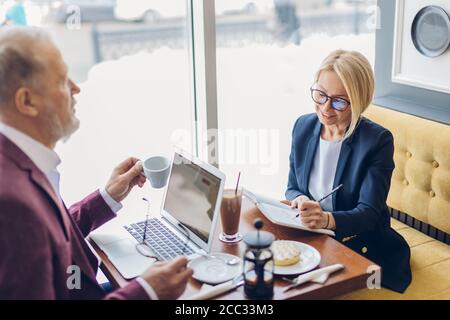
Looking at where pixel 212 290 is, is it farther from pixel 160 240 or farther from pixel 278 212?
pixel 278 212

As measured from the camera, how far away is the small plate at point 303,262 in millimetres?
1410

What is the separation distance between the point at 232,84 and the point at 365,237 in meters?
0.89

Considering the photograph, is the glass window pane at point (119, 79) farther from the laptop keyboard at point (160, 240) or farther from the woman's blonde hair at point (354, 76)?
the woman's blonde hair at point (354, 76)

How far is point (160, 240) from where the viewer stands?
1647mm

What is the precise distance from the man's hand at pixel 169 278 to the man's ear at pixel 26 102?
47cm

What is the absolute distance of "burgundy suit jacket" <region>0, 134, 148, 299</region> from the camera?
1.17 meters

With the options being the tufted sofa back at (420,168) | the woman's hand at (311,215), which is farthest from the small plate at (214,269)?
the tufted sofa back at (420,168)

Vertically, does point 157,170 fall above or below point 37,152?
below

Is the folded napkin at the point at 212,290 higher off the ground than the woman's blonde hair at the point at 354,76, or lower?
lower

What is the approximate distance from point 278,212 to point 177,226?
0.32m

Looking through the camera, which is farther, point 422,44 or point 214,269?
point 422,44

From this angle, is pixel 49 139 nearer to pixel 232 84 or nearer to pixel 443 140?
pixel 232 84

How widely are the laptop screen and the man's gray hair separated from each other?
1.68 ft

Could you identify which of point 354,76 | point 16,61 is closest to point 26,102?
point 16,61
